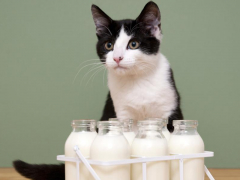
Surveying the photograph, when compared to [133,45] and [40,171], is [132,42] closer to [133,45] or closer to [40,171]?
[133,45]

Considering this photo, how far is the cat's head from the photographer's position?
52.9 inches

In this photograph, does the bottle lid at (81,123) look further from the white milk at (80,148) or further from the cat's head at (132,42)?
the cat's head at (132,42)

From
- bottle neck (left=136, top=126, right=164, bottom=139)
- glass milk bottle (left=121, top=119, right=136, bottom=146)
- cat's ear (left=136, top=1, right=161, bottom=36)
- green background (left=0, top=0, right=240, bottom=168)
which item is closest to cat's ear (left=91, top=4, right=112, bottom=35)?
cat's ear (left=136, top=1, right=161, bottom=36)

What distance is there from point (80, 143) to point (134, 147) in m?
0.15

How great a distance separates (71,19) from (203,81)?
892 millimetres

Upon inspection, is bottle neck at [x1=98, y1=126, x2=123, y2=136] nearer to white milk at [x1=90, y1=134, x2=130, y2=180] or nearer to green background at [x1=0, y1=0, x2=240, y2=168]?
white milk at [x1=90, y1=134, x2=130, y2=180]

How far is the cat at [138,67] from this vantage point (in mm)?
1363

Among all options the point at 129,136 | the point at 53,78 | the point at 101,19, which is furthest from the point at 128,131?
the point at 53,78

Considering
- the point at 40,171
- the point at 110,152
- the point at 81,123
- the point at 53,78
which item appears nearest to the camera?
the point at 110,152

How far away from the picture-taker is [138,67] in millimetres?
1394

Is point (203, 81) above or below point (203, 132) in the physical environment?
above

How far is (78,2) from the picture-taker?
6.47ft

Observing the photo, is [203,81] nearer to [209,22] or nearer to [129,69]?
[209,22]

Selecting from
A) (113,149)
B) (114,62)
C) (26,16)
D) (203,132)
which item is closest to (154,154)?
(113,149)
